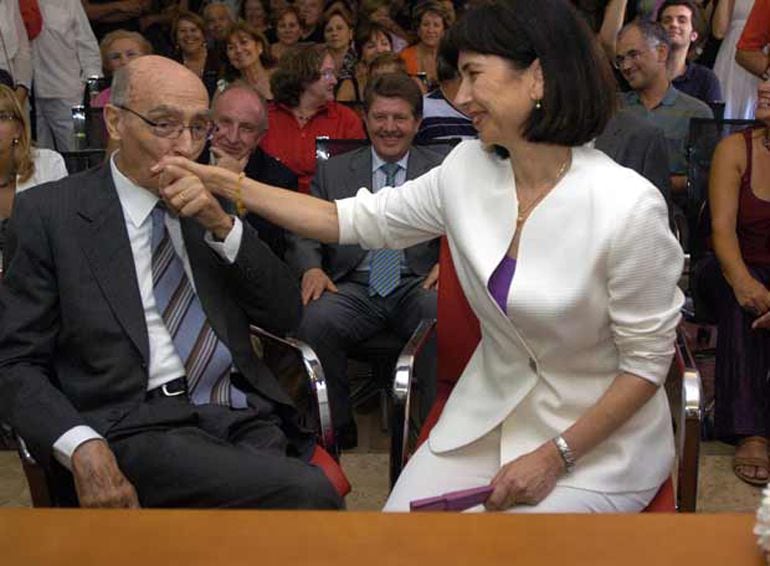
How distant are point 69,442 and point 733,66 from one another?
186 inches

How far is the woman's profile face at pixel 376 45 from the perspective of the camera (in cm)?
607

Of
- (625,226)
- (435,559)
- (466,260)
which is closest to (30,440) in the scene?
(466,260)

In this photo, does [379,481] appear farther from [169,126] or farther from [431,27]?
[431,27]

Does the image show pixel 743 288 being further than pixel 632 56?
No

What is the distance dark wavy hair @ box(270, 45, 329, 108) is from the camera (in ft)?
15.2

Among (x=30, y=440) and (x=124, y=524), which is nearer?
(x=124, y=524)

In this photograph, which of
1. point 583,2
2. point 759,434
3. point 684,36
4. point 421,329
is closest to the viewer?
point 421,329

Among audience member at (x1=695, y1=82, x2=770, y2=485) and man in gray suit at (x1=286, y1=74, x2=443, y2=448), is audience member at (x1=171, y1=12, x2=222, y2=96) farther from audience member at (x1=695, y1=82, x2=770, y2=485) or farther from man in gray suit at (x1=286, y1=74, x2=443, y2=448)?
audience member at (x1=695, y1=82, x2=770, y2=485)

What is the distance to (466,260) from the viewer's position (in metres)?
2.00

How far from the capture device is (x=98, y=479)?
1.97 metres

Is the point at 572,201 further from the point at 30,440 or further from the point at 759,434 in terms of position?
the point at 759,434

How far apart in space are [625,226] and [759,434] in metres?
1.73

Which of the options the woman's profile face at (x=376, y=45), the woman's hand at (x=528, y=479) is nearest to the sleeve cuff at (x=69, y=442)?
the woman's hand at (x=528, y=479)

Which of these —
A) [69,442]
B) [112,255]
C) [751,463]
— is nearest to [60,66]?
[112,255]
